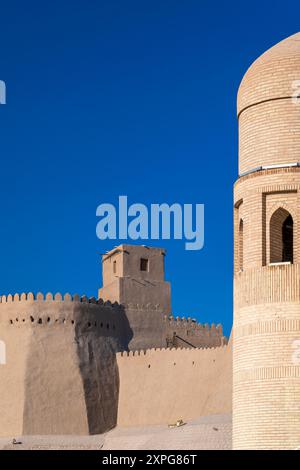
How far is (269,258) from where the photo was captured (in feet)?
61.1

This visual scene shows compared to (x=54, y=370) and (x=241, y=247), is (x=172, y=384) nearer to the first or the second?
(x=54, y=370)

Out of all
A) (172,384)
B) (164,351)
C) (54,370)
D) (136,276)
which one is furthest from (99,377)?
(136,276)

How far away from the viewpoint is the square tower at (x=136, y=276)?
4356 cm

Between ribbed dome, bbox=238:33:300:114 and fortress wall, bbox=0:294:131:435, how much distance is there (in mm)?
21564

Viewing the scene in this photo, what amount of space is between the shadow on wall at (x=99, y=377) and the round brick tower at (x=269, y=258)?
2116 centimetres

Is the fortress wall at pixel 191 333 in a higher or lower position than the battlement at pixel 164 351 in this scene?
higher

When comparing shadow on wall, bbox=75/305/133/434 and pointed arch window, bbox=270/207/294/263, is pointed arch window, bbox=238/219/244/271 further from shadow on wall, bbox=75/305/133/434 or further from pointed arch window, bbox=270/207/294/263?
shadow on wall, bbox=75/305/133/434

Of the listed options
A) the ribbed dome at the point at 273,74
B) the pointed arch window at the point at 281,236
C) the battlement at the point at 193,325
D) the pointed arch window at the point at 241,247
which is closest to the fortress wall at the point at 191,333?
the battlement at the point at 193,325

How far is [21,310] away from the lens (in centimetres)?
3997

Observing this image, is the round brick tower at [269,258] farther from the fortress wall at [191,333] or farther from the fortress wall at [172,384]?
the fortress wall at [191,333]

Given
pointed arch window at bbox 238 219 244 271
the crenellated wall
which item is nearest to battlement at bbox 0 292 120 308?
the crenellated wall

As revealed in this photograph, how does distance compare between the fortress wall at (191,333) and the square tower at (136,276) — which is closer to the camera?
the fortress wall at (191,333)

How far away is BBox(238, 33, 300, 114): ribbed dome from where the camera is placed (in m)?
18.6

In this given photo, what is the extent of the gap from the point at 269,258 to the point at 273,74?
2631 millimetres
